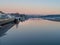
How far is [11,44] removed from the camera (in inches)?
335

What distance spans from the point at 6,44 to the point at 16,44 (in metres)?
0.51

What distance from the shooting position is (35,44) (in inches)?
344

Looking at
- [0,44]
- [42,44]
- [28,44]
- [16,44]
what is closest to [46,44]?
[42,44]

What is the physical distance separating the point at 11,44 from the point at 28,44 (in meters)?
0.87

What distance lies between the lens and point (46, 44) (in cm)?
876

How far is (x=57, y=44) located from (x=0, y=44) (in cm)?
292

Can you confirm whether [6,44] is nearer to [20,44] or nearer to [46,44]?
[20,44]

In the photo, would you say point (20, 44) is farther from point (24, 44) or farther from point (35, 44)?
point (35, 44)

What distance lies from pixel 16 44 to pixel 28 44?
2.01ft

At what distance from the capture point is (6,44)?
8461 mm

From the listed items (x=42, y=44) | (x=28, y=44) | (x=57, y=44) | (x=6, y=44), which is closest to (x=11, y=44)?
(x=6, y=44)

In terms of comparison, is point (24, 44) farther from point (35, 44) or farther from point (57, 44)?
point (57, 44)

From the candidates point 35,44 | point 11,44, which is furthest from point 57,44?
point 11,44

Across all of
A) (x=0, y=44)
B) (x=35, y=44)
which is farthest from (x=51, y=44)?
(x=0, y=44)
